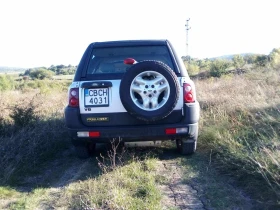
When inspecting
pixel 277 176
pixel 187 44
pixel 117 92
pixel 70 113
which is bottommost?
pixel 277 176

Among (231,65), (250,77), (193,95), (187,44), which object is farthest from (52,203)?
(187,44)

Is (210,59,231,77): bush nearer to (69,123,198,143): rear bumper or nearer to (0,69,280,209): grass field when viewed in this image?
(0,69,280,209): grass field

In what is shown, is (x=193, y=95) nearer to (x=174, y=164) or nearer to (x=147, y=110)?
(x=147, y=110)

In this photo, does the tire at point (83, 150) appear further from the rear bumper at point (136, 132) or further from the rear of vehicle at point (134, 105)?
the rear bumper at point (136, 132)

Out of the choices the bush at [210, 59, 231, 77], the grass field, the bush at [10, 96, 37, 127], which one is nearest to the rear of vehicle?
the grass field

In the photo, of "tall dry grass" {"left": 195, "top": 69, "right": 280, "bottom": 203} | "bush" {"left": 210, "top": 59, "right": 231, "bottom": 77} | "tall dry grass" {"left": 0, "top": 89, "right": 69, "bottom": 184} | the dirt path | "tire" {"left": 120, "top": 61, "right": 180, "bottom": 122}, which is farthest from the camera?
"bush" {"left": 210, "top": 59, "right": 231, "bottom": 77}

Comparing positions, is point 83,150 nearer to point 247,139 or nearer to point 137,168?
point 137,168

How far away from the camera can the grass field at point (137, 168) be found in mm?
3424

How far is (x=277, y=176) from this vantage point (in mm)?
3301

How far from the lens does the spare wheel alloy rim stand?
13.8ft

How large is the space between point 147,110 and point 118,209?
4.72 ft

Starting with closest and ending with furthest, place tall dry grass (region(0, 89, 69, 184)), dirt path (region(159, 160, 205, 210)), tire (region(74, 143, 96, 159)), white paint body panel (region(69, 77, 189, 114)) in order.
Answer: dirt path (region(159, 160, 205, 210))
white paint body panel (region(69, 77, 189, 114))
tall dry grass (region(0, 89, 69, 184))
tire (region(74, 143, 96, 159))

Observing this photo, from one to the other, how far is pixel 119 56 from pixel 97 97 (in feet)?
3.59

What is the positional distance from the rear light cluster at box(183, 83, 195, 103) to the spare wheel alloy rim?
0.30 m
